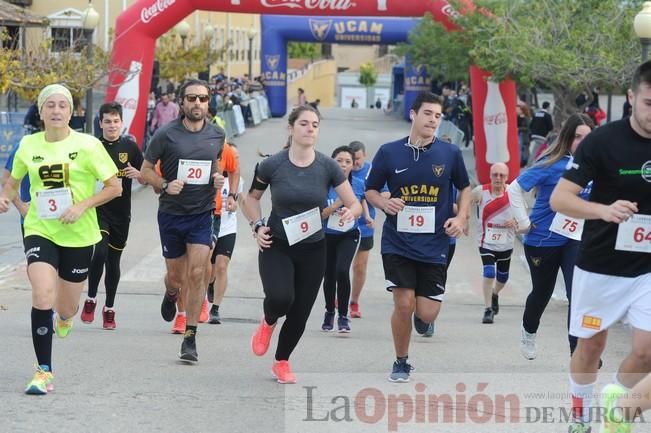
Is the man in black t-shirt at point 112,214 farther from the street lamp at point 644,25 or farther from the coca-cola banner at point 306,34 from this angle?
the coca-cola banner at point 306,34

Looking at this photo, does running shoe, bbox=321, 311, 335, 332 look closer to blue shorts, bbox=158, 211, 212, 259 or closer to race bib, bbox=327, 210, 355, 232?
race bib, bbox=327, 210, 355, 232

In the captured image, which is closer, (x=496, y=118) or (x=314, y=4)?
(x=314, y=4)

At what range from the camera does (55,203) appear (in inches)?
301

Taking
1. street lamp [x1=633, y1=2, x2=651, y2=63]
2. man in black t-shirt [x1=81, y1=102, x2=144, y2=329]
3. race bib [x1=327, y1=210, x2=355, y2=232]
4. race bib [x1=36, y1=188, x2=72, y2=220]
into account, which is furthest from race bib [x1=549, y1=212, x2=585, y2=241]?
street lamp [x1=633, y1=2, x2=651, y2=63]

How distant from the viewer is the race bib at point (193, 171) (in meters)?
9.11

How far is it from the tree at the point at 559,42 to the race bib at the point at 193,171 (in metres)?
11.1

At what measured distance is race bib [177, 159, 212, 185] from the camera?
9.11 metres

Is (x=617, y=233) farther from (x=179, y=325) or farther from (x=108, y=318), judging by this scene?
(x=108, y=318)

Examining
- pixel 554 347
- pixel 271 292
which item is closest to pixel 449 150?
pixel 271 292

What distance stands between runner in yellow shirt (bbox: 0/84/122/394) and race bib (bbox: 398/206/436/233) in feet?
5.93

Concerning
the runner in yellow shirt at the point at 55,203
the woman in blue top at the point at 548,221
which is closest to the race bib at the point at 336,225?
the woman in blue top at the point at 548,221

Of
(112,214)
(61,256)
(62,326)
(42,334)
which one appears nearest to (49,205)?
(61,256)

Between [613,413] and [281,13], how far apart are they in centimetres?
1898

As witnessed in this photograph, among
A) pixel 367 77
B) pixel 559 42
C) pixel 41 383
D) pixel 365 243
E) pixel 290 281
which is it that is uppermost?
pixel 559 42
